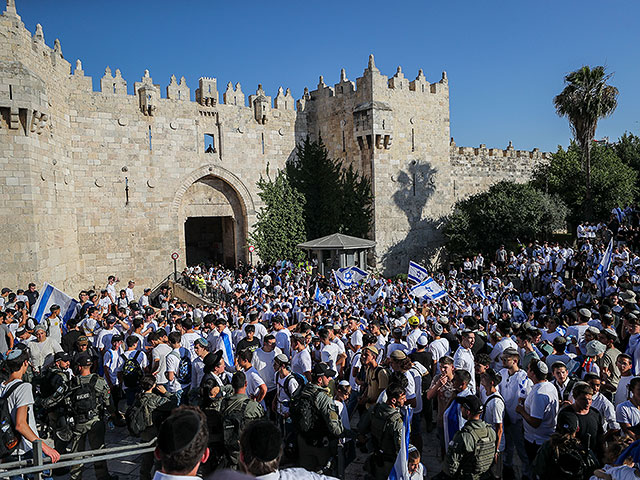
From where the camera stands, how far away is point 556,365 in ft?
17.1

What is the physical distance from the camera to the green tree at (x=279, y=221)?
2266 centimetres

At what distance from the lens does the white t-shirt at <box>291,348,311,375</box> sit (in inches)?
249

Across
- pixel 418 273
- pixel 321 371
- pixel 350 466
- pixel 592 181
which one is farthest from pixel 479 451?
pixel 592 181

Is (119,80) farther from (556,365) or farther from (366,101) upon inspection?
(556,365)

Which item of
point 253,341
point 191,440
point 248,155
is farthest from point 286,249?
point 191,440

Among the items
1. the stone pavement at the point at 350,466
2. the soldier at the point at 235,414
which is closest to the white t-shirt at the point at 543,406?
the stone pavement at the point at 350,466

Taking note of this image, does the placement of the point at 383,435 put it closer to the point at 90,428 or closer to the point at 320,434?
the point at 320,434

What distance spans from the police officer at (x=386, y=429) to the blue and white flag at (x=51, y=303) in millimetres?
7345

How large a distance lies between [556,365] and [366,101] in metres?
18.5

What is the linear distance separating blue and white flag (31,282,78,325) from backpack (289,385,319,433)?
6.66 m

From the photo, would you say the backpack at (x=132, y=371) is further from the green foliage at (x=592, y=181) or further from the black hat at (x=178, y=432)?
the green foliage at (x=592, y=181)

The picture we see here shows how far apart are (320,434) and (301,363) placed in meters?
1.62

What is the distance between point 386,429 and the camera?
4.47 meters

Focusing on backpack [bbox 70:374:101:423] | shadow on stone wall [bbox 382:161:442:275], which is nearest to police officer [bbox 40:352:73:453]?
backpack [bbox 70:374:101:423]
